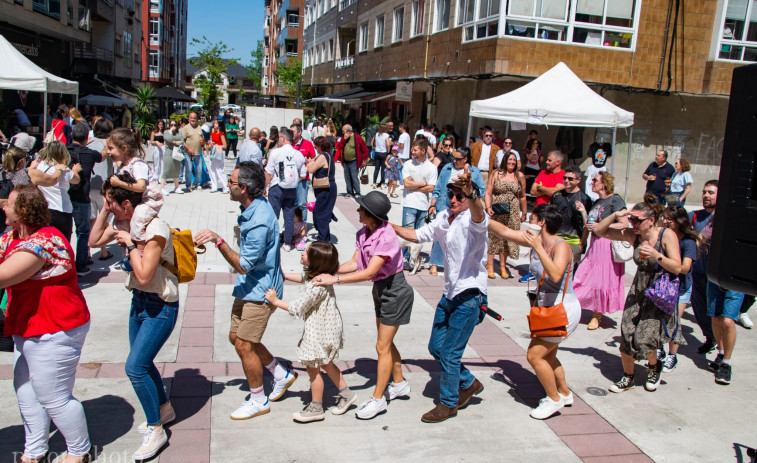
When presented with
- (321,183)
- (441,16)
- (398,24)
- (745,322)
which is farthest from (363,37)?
(745,322)

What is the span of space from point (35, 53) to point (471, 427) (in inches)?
1095

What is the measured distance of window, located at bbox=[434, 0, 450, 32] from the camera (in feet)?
62.6

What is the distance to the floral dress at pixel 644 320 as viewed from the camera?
4918 millimetres

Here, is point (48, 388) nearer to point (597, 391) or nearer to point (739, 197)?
point (739, 197)

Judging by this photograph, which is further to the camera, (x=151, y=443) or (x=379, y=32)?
(x=379, y=32)

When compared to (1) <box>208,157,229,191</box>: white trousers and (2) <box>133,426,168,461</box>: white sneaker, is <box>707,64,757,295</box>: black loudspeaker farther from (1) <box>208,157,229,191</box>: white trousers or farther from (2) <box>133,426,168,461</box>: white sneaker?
(1) <box>208,157,229,191</box>: white trousers

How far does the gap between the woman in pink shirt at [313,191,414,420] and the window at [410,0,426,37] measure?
59.6ft

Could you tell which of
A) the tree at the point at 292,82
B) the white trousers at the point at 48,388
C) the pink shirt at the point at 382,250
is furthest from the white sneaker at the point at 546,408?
the tree at the point at 292,82

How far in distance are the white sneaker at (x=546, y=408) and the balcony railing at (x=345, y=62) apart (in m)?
28.4

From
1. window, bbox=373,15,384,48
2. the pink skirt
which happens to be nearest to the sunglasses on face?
the pink skirt

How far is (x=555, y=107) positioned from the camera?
10961 millimetres

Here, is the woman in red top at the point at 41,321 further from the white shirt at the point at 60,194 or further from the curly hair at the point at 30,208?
the white shirt at the point at 60,194

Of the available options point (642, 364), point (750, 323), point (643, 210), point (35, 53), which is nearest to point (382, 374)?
point (643, 210)

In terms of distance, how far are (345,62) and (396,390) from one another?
30472 mm
